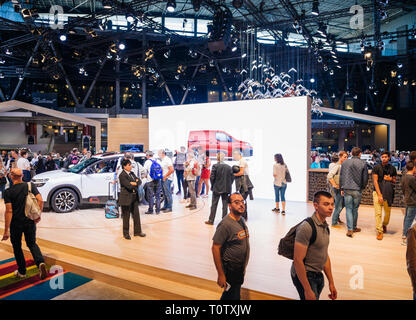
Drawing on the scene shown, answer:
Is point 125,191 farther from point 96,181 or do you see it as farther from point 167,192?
point 96,181

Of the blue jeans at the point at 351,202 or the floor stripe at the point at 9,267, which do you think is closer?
the floor stripe at the point at 9,267

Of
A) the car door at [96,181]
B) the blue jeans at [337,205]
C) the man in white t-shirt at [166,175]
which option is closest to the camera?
the blue jeans at [337,205]

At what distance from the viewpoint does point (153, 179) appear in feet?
22.9

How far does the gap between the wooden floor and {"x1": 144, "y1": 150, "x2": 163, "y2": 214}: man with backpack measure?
0.42 meters

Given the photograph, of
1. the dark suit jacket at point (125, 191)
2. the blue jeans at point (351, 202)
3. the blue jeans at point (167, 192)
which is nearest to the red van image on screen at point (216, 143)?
the blue jeans at point (167, 192)

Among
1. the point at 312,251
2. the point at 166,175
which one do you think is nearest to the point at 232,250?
the point at 312,251

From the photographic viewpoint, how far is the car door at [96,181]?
7344 millimetres

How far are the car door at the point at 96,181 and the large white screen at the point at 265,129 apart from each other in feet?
12.7

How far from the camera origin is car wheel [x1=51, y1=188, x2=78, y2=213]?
23.4 feet

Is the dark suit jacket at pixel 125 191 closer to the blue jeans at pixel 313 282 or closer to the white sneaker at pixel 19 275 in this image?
the white sneaker at pixel 19 275

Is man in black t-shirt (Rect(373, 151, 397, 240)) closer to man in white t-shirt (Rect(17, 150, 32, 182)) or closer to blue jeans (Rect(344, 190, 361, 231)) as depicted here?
blue jeans (Rect(344, 190, 361, 231))

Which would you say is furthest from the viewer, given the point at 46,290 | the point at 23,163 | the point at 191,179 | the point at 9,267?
the point at 23,163

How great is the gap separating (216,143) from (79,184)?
455 centimetres

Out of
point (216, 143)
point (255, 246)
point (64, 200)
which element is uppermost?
point (216, 143)
